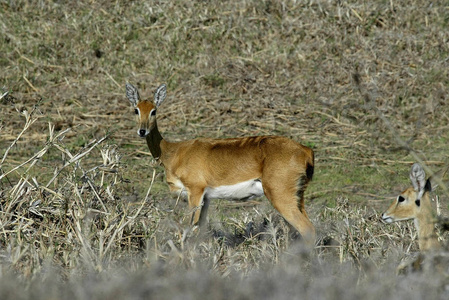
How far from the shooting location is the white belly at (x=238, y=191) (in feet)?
22.8

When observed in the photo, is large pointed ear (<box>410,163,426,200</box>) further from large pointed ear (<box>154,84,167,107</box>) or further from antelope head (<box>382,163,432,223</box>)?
large pointed ear (<box>154,84,167,107</box>)

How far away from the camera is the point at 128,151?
10242 millimetres

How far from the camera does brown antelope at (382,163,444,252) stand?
17.4 ft

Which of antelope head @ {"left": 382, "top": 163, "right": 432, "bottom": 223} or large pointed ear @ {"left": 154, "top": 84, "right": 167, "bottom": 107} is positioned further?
large pointed ear @ {"left": 154, "top": 84, "right": 167, "bottom": 107}

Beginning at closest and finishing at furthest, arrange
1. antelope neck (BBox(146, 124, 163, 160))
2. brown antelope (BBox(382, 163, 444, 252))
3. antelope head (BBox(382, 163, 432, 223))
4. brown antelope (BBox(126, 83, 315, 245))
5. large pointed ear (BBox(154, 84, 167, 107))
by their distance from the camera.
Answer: brown antelope (BBox(382, 163, 444, 252))
antelope head (BBox(382, 163, 432, 223))
brown antelope (BBox(126, 83, 315, 245))
antelope neck (BBox(146, 124, 163, 160))
large pointed ear (BBox(154, 84, 167, 107))

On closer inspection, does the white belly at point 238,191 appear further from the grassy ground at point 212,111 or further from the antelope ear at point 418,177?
the antelope ear at point 418,177

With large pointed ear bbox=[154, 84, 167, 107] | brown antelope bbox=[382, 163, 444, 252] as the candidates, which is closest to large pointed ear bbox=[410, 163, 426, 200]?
brown antelope bbox=[382, 163, 444, 252]

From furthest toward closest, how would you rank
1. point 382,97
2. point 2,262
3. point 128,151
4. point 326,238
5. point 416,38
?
point 416,38, point 382,97, point 128,151, point 326,238, point 2,262

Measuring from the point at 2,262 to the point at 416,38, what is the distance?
964cm

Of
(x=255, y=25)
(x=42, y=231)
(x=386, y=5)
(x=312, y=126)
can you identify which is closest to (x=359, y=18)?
(x=386, y=5)

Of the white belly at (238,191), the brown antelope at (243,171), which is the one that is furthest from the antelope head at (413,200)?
the white belly at (238,191)

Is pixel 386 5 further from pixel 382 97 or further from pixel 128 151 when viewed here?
pixel 128 151

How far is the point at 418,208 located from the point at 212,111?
620 cm

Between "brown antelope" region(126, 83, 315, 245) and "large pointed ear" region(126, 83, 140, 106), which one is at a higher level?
"large pointed ear" region(126, 83, 140, 106)
